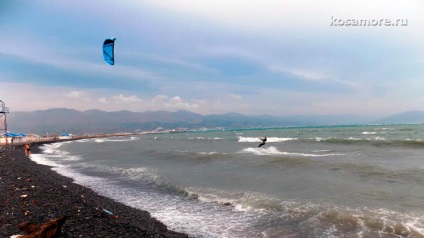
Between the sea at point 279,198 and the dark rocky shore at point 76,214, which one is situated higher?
the dark rocky shore at point 76,214

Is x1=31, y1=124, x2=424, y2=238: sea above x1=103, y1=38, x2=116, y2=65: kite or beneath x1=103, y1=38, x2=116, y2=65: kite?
beneath

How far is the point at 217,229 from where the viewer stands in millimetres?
8477

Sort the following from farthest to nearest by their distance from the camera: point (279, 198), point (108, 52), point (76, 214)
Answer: point (108, 52), point (279, 198), point (76, 214)

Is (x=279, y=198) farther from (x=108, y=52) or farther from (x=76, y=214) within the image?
(x=108, y=52)

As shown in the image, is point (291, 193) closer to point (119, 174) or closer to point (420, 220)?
point (420, 220)

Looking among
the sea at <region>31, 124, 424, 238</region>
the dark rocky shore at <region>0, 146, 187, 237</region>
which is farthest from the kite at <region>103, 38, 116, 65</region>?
the sea at <region>31, 124, 424, 238</region>

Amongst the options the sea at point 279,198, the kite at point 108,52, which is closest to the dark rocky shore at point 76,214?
the sea at point 279,198

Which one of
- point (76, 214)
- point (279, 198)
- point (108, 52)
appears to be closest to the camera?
point (76, 214)

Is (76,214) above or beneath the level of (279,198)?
above

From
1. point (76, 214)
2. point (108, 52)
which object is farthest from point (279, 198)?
point (108, 52)

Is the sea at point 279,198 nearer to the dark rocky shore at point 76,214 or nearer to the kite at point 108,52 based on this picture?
the dark rocky shore at point 76,214

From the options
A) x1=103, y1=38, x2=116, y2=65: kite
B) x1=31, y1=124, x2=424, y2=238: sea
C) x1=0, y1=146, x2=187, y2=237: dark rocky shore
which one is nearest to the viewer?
x1=0, y1=146, x2=187, y2=237: dark rocky shore

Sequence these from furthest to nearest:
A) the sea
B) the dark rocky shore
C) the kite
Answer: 1. the kite
2. the sea
3. the dark rocky shore

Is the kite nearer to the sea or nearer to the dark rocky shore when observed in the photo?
the dark rocky shore
